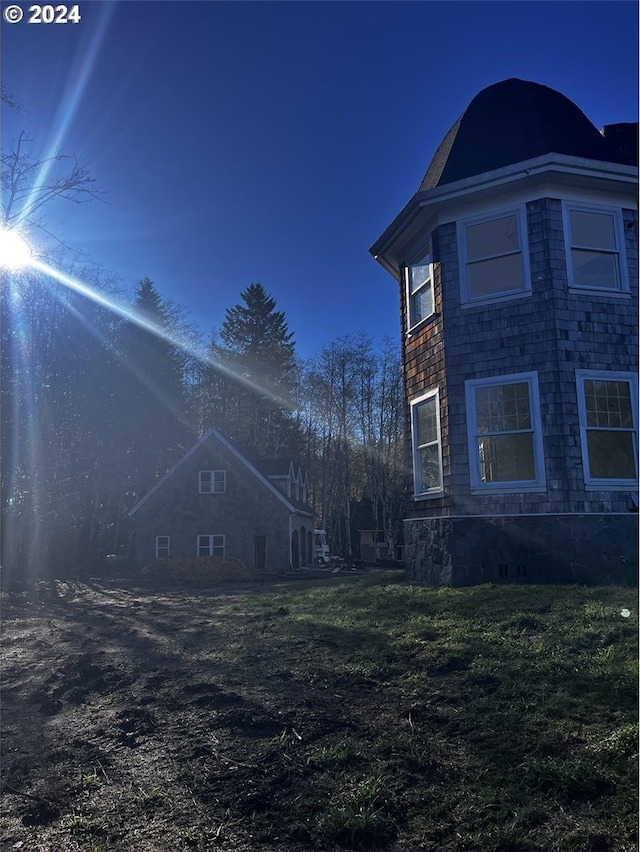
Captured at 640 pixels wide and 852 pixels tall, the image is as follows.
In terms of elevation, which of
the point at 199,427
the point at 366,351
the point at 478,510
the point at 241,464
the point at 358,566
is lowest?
the point at 358,566

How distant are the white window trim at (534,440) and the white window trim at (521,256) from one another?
54.9 inches

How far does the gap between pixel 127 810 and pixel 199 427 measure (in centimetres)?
4471

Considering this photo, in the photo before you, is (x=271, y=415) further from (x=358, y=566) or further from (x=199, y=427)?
(x=358, y=566)

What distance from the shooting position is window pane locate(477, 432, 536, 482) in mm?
11320

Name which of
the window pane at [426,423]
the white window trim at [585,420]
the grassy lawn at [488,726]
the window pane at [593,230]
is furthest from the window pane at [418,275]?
the grassy lawn at [488,726]

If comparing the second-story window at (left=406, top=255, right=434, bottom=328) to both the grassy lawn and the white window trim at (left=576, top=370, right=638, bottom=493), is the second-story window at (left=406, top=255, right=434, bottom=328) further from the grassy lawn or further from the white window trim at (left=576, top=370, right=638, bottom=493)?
the grassy lawn

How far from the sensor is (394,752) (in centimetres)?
429

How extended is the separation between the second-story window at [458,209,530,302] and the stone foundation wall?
4.05 metres

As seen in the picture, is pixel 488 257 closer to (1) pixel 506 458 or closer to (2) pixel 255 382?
(1) pixel 506 458

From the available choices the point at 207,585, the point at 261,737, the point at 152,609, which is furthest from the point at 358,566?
the point at 261,737

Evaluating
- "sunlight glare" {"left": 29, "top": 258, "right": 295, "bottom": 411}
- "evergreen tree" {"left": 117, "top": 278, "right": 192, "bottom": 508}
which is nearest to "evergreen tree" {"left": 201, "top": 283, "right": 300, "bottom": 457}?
"sunlight glare" {"left": 29, "top": 258, "right": 295, "bottom": 411}

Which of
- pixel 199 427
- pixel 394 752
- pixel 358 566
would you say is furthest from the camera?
pixel 199 427

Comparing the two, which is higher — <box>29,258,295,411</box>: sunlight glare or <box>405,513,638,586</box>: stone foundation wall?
<box>29,258,295,411</box>: sunlight glare

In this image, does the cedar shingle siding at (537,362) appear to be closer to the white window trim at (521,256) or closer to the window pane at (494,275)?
the white window trim at (521,256)
